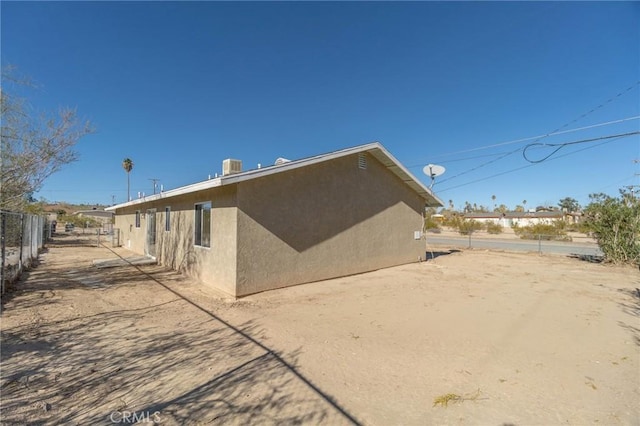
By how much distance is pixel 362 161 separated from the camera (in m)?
10.8

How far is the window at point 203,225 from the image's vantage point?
347 inches

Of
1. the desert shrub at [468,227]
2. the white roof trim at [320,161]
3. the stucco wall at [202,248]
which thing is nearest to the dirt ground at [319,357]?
the stucco wall at [202,248]

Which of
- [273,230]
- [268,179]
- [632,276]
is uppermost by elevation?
[268,179]

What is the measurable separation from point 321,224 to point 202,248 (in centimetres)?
346

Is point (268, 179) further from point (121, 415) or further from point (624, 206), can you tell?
point (624, 206)

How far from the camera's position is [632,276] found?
11.0 meters

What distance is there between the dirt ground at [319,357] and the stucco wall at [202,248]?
2.11ft

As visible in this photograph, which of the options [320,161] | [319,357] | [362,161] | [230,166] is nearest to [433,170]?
[362,161]

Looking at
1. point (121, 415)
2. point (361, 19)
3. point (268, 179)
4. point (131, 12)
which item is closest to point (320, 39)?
point (361, 19)

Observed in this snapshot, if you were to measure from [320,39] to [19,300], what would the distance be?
12.3 meters

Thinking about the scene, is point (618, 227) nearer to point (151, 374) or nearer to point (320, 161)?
point (320, 161)

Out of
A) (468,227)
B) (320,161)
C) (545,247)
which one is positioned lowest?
(545,247)

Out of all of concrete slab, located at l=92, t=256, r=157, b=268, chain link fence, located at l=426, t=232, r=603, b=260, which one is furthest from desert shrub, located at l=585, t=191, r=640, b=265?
concrete slab, located at l=92, t=256, r=157, b=268

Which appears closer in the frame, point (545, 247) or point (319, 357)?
point (319, 357)
